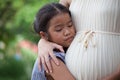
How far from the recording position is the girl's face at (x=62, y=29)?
258 cm

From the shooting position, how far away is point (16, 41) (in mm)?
9195

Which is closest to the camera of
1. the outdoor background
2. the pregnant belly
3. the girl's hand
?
the pregnant belly

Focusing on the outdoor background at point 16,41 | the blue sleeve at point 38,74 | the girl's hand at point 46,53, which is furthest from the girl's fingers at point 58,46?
the outdoor background at point 16,41

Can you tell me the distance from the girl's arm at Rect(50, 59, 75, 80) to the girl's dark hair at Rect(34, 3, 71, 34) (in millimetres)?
216

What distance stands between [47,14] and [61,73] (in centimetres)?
31

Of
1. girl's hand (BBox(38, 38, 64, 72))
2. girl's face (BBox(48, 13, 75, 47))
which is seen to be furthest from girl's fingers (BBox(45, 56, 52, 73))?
girl's face (BBox(48, 13, 75, 47))

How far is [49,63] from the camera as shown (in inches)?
99.3

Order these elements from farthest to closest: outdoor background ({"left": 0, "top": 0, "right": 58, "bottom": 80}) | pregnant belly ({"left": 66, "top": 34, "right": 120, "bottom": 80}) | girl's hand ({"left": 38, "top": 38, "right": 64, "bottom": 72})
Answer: outdoor background ({"left": 0, "top": 0, "right": 58, "bottom": 80}) → girl's hand ({"left": 38, "top": 38, "right": 64, "bottom": 72}) → pregnant belly ({"left": 66, "top": 34, "right": 120, "bottom": 80})

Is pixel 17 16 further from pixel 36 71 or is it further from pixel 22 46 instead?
pixel 36 71

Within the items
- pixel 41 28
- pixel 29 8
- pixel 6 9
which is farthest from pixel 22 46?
pixel 41 28

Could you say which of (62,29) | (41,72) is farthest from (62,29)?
(41,72)

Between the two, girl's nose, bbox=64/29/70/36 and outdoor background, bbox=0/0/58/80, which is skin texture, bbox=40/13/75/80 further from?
outdoor background, bbox=0/0/58/80

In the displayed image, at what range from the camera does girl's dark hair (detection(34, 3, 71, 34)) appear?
2.62 metres

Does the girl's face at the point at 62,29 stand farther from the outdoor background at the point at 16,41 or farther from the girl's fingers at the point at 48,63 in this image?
the outdoor background at the point at 16,41
